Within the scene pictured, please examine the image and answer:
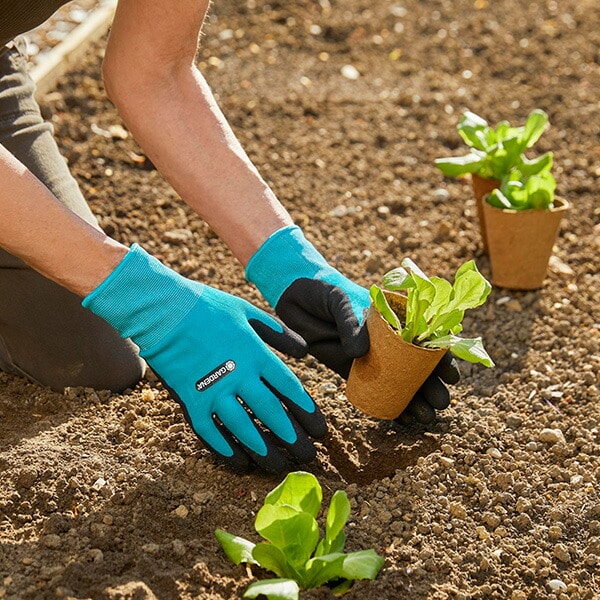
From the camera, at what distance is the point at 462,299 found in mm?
1863

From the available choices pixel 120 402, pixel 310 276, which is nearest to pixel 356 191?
pixel 310 276

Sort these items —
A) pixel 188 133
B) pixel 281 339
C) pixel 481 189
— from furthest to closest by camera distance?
1. pixel 481 189
2. pixel 188 133
3. pixel 281 339

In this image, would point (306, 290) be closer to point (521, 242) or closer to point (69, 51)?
point (521, 242)

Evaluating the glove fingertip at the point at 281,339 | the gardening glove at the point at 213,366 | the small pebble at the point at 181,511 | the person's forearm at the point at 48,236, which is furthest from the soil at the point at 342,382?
the person's forearm at the point at 48,236

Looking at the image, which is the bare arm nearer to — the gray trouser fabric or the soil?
the gray trouser fabric

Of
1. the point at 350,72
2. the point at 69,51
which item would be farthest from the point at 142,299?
the point at 350,72

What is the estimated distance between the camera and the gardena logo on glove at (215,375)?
Answer: 1953mm

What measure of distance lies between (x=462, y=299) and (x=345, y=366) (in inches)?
15.2

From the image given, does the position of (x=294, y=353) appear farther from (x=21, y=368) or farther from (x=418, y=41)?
(x=418, y=41)

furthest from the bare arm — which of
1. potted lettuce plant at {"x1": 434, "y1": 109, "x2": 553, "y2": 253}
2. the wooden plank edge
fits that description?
the wooden plank edge

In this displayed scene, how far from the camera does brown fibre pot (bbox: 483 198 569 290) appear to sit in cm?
255

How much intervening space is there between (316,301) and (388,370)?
0.78ft

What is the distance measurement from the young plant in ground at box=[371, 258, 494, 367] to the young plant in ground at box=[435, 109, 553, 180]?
771mm

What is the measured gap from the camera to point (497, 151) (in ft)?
8.50
